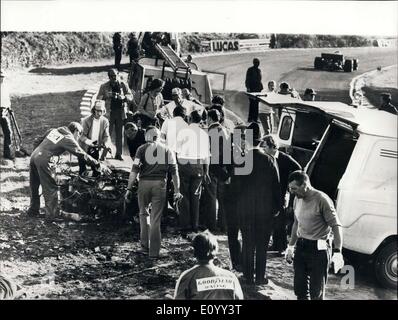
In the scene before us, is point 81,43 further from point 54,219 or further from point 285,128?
point 285,128

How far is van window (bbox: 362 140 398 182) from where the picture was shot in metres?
4.98

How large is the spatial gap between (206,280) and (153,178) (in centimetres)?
158

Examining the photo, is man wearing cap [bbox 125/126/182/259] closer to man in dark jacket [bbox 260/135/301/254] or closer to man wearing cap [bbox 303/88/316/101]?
man in dark jacket [bbox 260/135/301/254]

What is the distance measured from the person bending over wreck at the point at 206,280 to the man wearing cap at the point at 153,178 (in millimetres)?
1337

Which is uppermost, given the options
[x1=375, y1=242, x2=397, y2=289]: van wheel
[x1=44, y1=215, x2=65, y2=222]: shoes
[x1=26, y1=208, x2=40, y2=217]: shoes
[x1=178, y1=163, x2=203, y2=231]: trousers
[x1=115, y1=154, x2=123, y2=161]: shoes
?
[x1=115, y1=154, x2=123, y2=161]: shoes

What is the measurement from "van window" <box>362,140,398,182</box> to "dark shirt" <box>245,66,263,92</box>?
54.6 inches

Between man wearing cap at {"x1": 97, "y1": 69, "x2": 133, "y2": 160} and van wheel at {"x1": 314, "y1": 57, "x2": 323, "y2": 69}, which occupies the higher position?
van wheel at {"x1": 314, "y1": 57, "x2": 323, "y2": 69}

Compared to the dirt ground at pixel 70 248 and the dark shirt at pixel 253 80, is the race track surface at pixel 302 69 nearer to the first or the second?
the dark shirt at pixel 253 80

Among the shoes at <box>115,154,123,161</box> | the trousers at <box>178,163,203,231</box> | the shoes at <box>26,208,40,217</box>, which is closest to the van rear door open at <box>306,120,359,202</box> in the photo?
the trousers at <box>178,163,203,231</box>

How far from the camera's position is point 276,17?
552cm

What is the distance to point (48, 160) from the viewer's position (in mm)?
5562

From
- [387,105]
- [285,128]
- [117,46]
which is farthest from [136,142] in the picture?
[387,105]

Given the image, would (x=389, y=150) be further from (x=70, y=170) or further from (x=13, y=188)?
(x=13, y=188)
